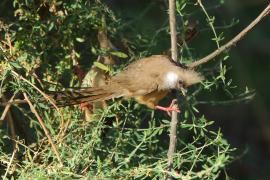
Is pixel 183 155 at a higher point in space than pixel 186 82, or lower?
lower

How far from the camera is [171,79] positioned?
2.94 meters

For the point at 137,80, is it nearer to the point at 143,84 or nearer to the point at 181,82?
the point at 143,84

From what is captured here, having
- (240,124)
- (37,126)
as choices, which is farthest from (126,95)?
(240,124)

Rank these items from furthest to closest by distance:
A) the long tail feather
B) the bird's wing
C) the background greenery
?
1. the bird's wing
2. the long tail feather
3. the background greenery

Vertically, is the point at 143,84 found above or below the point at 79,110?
above

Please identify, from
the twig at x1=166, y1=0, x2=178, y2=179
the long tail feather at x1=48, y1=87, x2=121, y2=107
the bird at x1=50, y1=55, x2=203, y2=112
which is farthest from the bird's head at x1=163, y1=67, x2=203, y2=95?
the long tail feather at x1=48, y1=87, x2=121, y2=107

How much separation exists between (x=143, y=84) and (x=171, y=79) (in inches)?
9.1

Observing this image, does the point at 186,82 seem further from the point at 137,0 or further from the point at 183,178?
the point at 137,0

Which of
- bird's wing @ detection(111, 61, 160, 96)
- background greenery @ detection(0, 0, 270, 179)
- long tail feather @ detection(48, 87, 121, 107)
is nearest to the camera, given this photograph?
background greenery @ detection(0, 0, 270, 179)

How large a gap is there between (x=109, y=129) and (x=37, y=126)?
1.07 feet

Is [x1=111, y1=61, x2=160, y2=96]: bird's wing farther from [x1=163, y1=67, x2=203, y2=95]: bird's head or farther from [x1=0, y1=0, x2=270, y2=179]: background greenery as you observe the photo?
[x1=163, y1=67, x2=203, y2=95]: bird's head

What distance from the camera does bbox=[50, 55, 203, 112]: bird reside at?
112 inches

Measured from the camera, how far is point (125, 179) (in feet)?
8.11

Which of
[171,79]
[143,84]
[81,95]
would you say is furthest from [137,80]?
[81,95]
